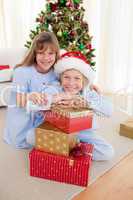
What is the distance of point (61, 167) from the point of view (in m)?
1.52

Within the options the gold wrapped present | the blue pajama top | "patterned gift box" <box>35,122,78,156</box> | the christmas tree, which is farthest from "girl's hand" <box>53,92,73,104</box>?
the christmas tree

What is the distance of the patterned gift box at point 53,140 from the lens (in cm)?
149

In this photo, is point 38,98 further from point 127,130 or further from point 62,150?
point 127,130

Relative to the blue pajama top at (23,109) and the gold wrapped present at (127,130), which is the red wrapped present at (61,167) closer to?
the blue pajama top at (23,109)

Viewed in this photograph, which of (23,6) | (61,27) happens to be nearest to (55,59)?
(61,27)

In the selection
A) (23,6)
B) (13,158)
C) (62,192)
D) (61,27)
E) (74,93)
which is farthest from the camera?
(23,6)

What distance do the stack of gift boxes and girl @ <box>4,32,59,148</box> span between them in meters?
0.34

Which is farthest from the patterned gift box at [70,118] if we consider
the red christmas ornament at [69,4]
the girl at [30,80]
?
the red christmas ornament at [69,4]

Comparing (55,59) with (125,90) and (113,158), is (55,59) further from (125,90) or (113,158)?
(125,90)

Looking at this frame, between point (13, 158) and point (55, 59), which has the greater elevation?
point (55, 59)

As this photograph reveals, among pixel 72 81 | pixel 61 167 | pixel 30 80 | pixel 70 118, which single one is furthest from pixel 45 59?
pixel 61 167

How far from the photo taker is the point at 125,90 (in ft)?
10.2

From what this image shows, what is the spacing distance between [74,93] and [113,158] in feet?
1.80

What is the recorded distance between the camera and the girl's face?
184 centimetres
